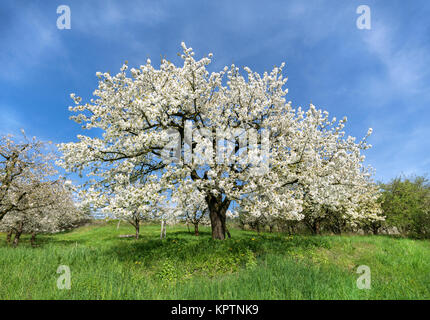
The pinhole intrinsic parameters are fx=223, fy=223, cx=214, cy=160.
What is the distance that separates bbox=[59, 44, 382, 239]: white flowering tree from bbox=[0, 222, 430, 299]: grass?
2574 millimetres

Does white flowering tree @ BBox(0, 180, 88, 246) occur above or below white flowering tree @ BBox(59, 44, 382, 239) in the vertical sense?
below

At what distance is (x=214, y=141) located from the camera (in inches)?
515

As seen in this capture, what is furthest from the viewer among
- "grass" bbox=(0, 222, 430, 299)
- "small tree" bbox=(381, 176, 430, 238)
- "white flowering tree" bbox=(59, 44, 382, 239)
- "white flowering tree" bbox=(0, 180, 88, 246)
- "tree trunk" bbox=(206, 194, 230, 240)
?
"small tree" bbox=(381, 176, 430, 238)

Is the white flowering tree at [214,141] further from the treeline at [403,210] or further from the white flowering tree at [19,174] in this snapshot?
the treeline at [403,210]

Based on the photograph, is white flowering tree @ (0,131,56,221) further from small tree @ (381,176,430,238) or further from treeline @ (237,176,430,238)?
small tree @ (381,176,430,238)

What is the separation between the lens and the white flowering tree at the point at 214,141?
10.8 m

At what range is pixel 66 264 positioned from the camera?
852cm

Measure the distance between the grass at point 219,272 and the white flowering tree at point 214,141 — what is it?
8.44 ft

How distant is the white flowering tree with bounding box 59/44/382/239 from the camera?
1084 centimetres

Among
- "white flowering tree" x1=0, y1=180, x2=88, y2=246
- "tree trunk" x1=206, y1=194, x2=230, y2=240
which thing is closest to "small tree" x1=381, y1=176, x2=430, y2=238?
"tree trunk" x1=206, y1=194, x2=230, y2=240

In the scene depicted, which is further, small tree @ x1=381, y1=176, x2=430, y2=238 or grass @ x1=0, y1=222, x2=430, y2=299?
small tree @ x1=381, y1=176, x2=430, y2=238

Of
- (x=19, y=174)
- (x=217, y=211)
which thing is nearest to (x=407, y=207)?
(x=217, y=211)
